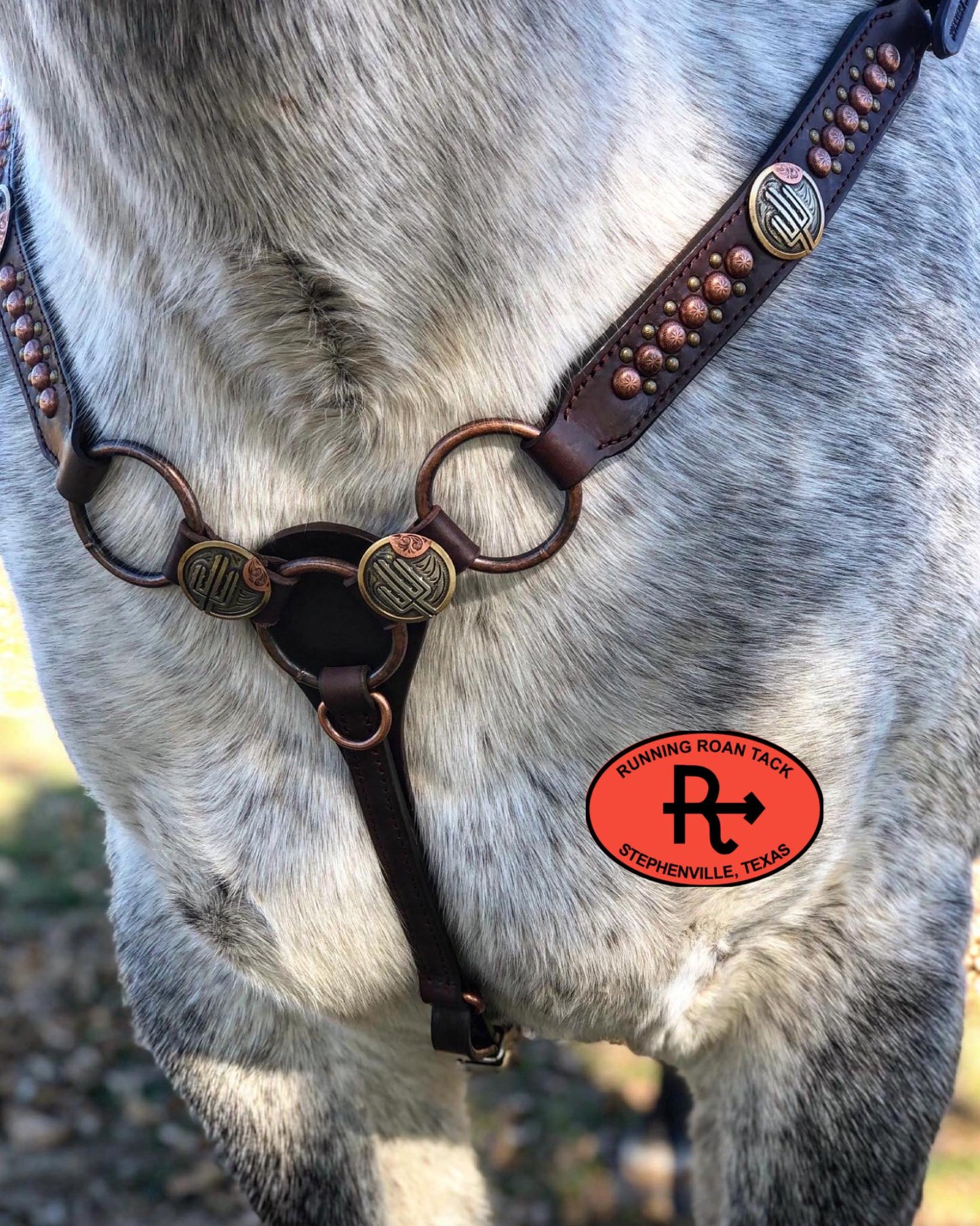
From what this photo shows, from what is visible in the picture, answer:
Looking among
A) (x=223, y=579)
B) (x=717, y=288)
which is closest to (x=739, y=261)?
Result: (x=717, y=288)

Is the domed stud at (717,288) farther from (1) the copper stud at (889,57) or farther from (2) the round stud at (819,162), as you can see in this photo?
(1) the copper stud at (889,57)

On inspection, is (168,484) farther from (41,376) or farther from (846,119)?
(846,119)

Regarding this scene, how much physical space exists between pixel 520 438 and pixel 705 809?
1.22 feet

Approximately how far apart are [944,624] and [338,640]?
481mm

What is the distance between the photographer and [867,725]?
1004 mm

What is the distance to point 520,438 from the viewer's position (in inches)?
33.2

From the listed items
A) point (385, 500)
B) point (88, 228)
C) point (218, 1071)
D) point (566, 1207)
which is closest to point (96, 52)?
point (88, 228)

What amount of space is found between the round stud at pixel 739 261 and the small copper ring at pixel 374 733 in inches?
14.8

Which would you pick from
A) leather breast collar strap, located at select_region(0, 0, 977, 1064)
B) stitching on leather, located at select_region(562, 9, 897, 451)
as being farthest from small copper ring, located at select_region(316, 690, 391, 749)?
stitching on leather, located at select_region(562, 9, 897, 451)

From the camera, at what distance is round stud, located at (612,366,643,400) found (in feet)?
2.79

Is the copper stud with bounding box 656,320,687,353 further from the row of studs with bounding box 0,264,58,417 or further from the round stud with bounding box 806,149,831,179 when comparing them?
the row of studs with bounding box 0,264,58,417

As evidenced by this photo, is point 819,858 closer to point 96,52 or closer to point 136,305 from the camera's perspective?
point 136,305

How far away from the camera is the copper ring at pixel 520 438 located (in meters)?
0.83

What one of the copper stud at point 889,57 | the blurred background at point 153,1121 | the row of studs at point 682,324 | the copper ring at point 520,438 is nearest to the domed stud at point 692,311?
the row of studs at point 682,324
